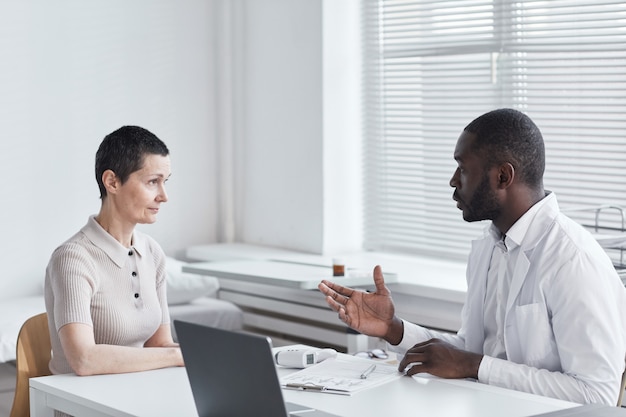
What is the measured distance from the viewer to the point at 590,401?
2166 mm

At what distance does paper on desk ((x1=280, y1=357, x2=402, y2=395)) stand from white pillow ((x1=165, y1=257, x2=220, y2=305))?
179 centimetres

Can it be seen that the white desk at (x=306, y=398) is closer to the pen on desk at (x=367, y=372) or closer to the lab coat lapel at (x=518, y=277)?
the pen on desk at (x=367, y=372)

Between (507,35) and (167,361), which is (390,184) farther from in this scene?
(167,361)

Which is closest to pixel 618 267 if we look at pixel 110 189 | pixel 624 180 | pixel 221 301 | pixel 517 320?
pixel 624 180

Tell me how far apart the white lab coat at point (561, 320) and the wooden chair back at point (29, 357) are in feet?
4.10

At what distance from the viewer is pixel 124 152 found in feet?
9.00

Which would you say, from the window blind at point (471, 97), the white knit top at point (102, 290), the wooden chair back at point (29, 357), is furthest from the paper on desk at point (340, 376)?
the window blind at point (471, 97)

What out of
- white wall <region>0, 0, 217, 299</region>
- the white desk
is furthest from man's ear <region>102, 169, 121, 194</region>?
white wall <region>0, 0, 217, 299</region>

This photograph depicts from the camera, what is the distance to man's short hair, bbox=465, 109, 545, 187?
2.39 meters

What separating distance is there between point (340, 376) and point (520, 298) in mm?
474

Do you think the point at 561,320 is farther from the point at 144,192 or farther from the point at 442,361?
the point at 144,192

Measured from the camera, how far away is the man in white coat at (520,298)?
2189mm

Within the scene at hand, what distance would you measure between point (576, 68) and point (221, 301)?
191 centimetres

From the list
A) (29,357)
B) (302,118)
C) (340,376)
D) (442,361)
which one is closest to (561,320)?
(442,361)
